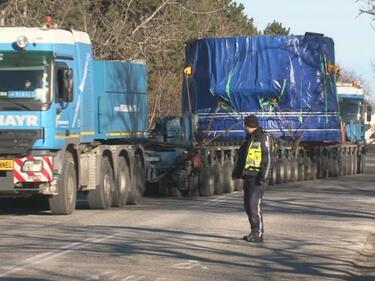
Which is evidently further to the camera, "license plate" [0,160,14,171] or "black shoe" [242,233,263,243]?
"license plate" [0,160,14,171]

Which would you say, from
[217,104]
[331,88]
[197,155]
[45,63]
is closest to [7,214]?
[45,63]

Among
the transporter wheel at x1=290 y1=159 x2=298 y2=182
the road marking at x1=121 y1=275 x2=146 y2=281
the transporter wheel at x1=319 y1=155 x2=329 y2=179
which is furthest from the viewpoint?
the transporter wheel at x1=319 y1=155 x2=329 y2=179

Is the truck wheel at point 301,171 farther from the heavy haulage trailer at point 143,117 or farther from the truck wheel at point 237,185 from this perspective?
the truck wheel at point 237,185

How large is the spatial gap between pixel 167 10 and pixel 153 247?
2782 cm

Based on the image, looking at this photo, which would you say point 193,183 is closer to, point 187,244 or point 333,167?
point 187,244

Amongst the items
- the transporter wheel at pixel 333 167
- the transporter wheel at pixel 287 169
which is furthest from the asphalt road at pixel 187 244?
the transporter wheel at pixel 333 167

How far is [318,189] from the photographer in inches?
1102

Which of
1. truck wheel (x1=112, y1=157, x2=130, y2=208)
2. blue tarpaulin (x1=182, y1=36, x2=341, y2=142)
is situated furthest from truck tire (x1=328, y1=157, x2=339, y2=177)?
truck wheel (x1=112, y1=157, x2=130, y2=208)

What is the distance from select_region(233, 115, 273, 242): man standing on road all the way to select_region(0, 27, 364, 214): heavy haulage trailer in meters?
4.84

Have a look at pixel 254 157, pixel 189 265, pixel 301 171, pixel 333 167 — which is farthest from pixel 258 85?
pixel 189 265

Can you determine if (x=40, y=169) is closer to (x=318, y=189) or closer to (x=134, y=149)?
(x=134, y=149)

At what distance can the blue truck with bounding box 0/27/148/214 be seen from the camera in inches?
670

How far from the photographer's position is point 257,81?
28547mm

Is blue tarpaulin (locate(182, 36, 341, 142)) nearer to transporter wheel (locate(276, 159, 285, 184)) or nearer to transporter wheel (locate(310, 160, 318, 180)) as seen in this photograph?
transporter wheel (locate(276, 159, 285, 184))
